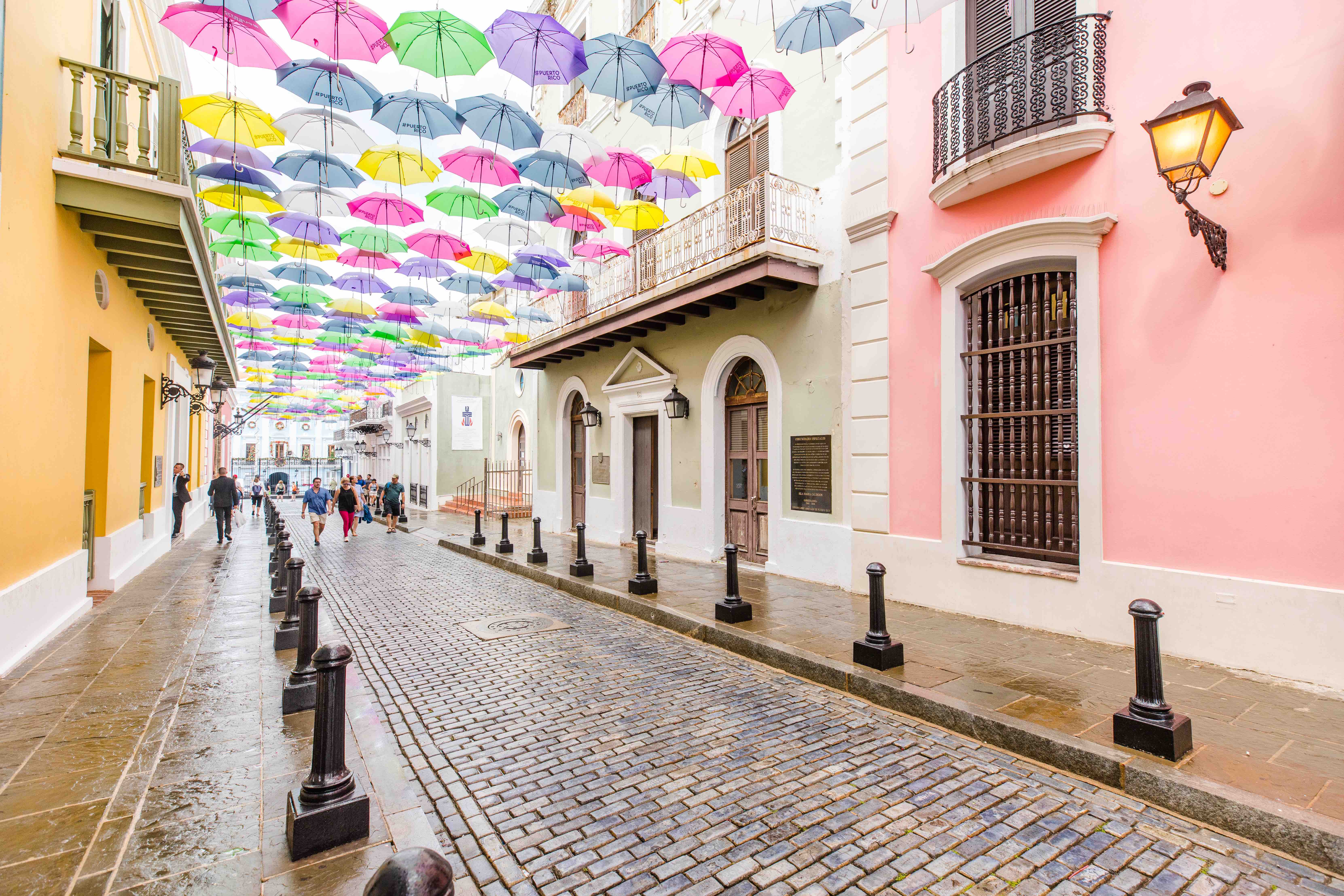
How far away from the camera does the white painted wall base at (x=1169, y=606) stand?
4.84 metres

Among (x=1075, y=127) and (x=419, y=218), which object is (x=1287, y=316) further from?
(x=419, y=218)

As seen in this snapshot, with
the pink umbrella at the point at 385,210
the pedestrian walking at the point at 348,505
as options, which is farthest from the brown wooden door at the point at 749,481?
the pedestrian walking at the point at 348,505

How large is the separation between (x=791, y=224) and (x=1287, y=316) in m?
5.70

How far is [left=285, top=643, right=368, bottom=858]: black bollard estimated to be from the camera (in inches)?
113

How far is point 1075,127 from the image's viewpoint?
6102 millimetres

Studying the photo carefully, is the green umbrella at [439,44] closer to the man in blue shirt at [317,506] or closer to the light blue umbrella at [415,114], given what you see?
the light blue umbrella at [415,114]

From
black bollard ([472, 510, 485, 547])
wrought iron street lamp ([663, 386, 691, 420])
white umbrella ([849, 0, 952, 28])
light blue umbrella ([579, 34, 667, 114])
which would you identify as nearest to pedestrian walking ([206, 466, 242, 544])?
black bollard ([472, 510, 485, 547])

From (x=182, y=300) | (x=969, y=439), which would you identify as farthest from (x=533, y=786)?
(x=182, y=300)

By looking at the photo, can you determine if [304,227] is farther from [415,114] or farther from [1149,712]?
[1149,712]

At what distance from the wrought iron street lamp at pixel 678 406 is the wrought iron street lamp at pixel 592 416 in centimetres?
307

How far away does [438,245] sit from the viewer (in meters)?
12.2

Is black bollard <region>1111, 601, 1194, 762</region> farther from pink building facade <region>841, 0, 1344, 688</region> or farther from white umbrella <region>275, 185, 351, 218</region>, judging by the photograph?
white umbrella <region>275, 185, 351, 218</region>

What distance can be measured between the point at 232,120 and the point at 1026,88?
9294 millimetres

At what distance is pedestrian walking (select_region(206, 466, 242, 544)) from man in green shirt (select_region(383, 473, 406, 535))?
3.69m
